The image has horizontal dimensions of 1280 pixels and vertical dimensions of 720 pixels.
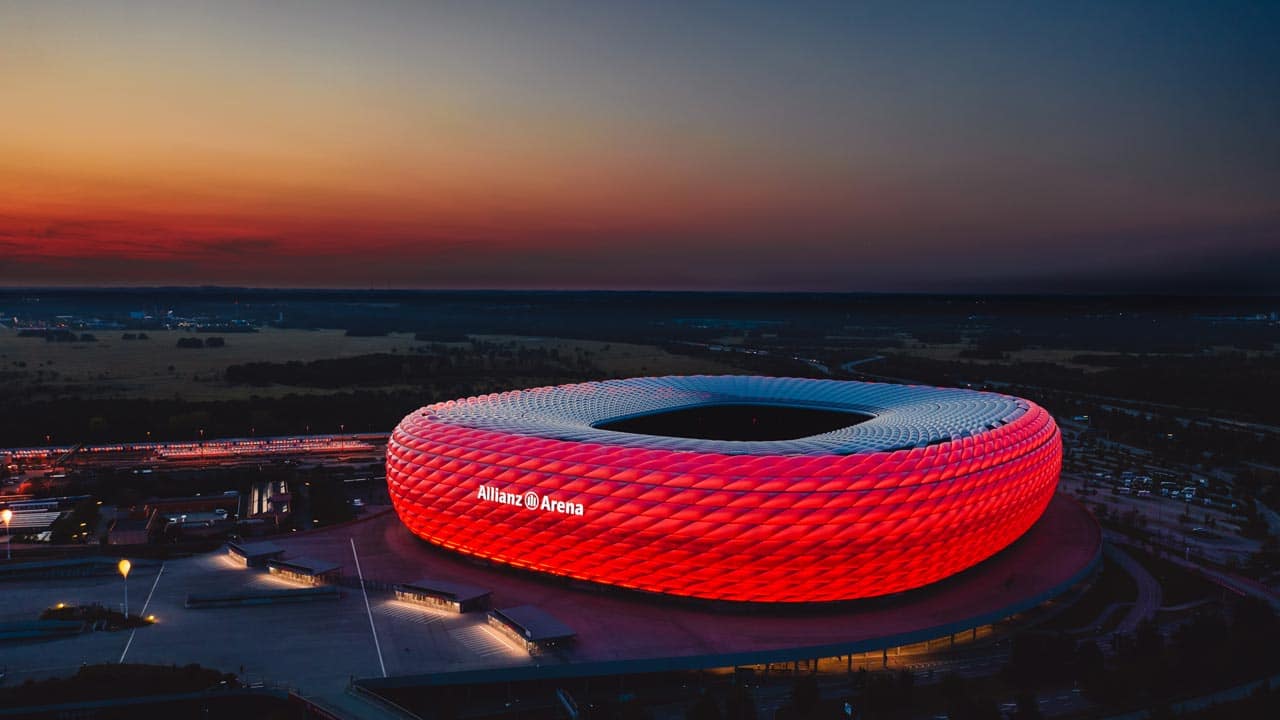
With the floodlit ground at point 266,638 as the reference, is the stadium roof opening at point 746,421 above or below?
above

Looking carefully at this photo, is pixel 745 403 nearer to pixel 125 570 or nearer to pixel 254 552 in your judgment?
pixel 254 552

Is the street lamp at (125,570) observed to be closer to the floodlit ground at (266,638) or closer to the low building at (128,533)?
the floodlit ground at (266,638)

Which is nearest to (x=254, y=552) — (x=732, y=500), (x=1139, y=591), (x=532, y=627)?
(x=532, y=627)

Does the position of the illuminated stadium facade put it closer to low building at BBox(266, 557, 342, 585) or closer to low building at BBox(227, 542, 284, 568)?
low building at BBox(266, 557, 342, 585)

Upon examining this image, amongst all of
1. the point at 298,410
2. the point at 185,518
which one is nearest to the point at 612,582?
the point at 185,518

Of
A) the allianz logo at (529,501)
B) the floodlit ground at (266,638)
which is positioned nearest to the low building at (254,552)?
the floodlit ground at (266,638)

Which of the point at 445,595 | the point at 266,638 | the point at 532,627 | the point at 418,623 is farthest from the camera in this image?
the point at 445,595
